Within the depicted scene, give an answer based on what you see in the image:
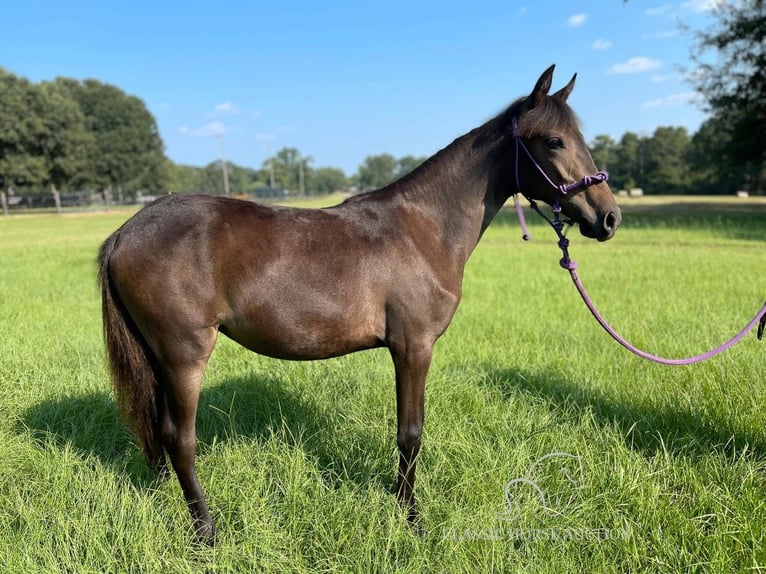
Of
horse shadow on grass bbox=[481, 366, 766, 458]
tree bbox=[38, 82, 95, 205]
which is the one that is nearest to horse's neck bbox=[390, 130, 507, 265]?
horse shadow on grass bbox=[481, 366, 766, 458]

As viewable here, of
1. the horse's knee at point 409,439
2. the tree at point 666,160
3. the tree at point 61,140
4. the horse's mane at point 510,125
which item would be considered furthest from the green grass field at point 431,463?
the tree at point 666,160

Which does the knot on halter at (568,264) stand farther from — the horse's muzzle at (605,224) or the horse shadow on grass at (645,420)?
the horse shadow on grass at (645,420)

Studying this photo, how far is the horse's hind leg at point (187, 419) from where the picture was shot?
2.24 meters

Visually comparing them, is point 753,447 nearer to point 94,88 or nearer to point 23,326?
point 23,326

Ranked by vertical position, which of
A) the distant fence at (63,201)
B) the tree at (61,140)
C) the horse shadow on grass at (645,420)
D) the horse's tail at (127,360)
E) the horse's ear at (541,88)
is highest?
the tree at (61,140)

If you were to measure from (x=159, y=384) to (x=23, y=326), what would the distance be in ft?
14.4

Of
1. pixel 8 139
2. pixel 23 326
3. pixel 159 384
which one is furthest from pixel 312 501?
pixel 8 139

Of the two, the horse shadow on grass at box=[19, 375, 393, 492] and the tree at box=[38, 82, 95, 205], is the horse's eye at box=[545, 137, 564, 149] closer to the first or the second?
the horse shadow on grass at box=[19, 375, 393, 492]

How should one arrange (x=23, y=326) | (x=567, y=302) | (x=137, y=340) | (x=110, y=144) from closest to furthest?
(x=137, y=340)
(x=23, y=326)
(x=567, y=302)
(x=110, y=144)

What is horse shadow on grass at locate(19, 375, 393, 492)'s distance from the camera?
298cm

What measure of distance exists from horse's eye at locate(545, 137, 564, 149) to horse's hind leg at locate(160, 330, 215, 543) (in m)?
1.88

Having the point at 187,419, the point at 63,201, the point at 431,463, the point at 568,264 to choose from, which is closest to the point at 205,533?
the point at 187,419

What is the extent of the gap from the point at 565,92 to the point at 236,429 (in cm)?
300

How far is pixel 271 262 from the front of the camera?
223cm
